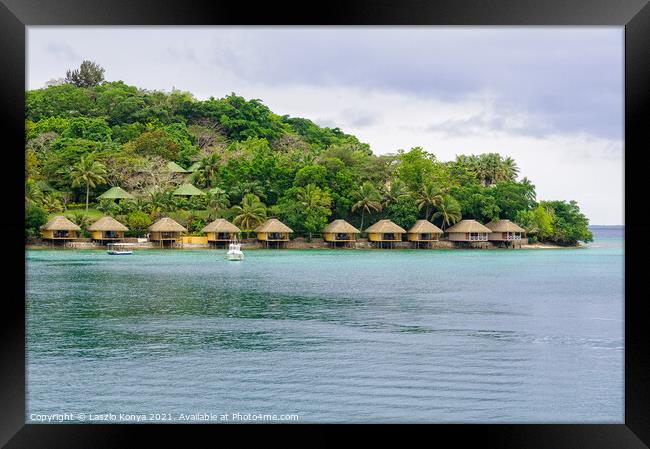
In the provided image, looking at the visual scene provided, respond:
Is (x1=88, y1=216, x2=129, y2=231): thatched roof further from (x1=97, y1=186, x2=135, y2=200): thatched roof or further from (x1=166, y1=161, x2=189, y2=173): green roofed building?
(x1=166, y1=161, x2=189, y2=173): green roofed building

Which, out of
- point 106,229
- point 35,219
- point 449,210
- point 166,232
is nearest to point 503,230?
point 449,210

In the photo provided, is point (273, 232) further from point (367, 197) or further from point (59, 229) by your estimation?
point (59, 229)

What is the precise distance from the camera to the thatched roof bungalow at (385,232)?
1967 centimetres

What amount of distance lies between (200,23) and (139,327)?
6.41 meters

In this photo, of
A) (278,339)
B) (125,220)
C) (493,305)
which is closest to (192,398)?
(278,339)

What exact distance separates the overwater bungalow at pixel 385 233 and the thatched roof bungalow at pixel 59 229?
8265 mm

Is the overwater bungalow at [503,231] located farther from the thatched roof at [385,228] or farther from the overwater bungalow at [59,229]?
the overwater bungalow at [59,229]

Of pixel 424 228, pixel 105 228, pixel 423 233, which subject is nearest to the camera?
pixel 105 228

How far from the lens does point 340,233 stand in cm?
1977

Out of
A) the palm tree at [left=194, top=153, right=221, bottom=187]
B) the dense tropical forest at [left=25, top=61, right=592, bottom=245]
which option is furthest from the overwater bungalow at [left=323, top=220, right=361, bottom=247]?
the palm tree at [left=194, top=153, right=221, bottom=187]

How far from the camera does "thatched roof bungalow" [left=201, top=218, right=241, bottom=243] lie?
1797cm

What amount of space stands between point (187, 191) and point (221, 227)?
2159 mm

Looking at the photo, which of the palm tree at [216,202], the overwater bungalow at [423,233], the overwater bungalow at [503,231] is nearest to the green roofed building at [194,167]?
the palm tree at [216,202]
